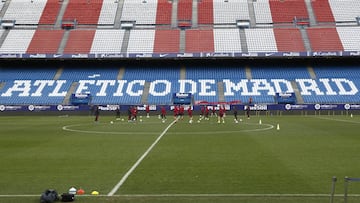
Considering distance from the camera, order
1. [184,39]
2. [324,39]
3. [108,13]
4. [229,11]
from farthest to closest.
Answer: [108,13] → [229,11] → [184,39] → [324,39]

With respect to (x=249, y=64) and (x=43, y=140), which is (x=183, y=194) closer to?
(x=43, y=140)

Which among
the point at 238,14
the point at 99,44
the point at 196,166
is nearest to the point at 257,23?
the point at 238,14

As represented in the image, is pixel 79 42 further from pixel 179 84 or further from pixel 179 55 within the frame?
pixel 179 84

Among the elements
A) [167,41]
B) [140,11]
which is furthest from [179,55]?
[140,11]

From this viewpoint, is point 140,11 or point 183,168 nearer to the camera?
point 183,168

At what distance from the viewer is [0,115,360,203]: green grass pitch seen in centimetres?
1207

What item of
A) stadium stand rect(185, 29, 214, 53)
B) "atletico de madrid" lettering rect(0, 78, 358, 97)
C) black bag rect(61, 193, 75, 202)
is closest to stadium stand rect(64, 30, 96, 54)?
"atletico de madrid" lettering rect(0, 78, 358, 97)

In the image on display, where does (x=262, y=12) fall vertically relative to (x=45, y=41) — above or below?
above

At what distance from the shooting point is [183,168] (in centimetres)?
1623

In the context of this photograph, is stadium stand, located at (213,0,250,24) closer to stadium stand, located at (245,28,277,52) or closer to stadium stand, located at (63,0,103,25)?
stadium stand, located at (245,28,277,52)

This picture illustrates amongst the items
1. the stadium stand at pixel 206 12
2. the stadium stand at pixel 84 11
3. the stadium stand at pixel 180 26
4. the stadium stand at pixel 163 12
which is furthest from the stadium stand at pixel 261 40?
the stadium stand at pixel 84 11

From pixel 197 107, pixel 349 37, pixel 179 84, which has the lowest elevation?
pixel 197 107

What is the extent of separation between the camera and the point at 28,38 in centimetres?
7994

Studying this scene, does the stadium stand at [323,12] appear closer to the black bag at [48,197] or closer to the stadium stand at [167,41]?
the stadium stand at [167,41]
